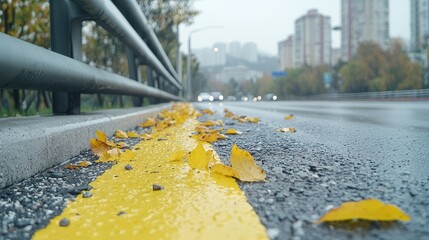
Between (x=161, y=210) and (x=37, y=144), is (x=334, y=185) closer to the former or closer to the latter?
(x=161, y=210)

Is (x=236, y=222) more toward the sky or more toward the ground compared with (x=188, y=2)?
more toward the ground

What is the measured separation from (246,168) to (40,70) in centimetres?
105

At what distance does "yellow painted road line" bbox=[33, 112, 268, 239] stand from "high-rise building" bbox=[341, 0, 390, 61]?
254 ft

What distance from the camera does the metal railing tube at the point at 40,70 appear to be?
154cm

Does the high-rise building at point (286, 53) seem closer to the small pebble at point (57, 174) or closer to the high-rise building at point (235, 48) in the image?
the high-rise building at point (235, 48)

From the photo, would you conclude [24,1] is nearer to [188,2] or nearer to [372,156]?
[372,156]

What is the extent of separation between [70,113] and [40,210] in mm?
1814

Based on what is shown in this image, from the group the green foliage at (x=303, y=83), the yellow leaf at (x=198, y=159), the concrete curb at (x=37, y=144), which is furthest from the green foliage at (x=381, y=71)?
the yellow leaf at (x=198, y=159)

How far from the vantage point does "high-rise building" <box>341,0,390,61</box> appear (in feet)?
247

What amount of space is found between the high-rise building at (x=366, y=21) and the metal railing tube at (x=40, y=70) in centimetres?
7663

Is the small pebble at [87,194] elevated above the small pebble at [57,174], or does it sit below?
below

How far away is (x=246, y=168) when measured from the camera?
5.05 feet

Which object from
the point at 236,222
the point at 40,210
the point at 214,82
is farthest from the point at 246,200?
the point at 214,82

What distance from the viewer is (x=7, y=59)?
1500 millimetres
